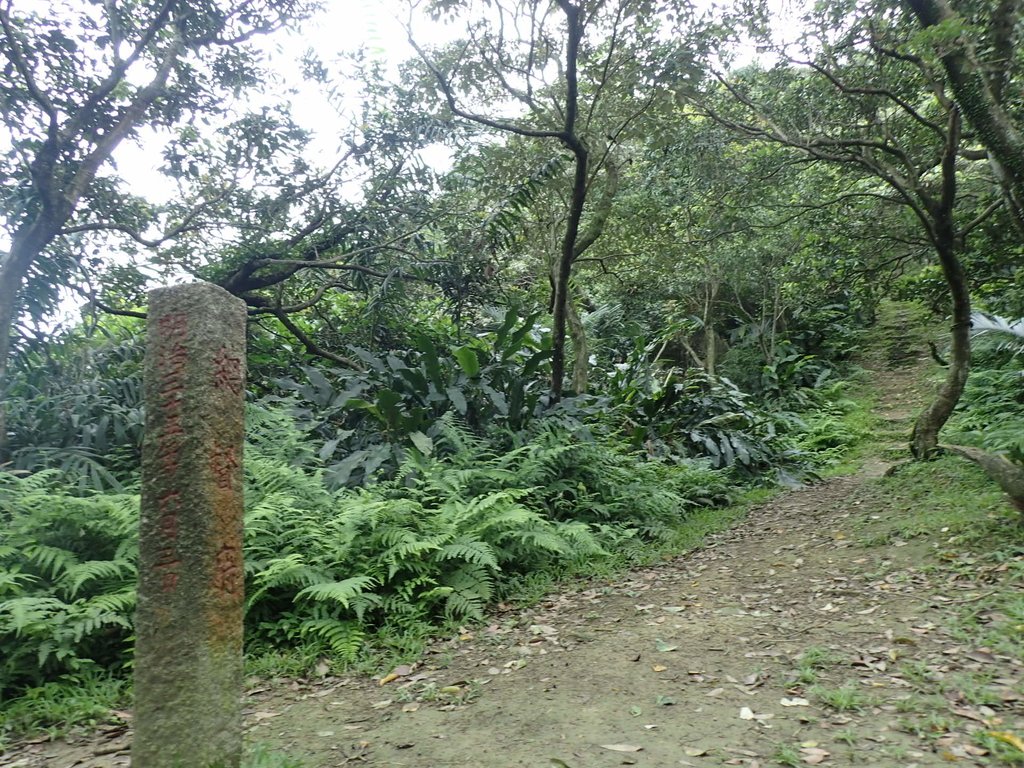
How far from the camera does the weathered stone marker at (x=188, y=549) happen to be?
2391mm

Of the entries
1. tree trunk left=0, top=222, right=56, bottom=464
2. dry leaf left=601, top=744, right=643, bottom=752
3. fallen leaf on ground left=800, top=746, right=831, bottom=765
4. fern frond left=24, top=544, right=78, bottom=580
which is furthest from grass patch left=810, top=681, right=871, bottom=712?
tree trunk left=0, top=222, right=56, bottom=464

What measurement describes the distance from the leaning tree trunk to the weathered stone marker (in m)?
7.54

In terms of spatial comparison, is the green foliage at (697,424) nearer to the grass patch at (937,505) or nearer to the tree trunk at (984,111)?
the grass patch at (937,505)

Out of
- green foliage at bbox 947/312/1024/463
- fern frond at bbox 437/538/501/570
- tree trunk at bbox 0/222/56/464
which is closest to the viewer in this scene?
fern frond at bbox 437/538/501/570

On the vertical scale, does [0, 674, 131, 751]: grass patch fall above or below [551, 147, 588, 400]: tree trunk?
below

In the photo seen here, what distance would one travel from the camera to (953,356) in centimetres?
762

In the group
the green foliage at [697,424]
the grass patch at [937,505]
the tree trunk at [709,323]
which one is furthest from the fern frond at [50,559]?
the tree trunk at [709,323]

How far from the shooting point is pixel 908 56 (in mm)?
6461

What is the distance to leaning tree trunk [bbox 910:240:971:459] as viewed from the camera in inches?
291

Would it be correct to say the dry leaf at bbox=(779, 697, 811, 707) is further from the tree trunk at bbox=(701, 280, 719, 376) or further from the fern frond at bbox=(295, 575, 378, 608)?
the tree trunk at bbox=(701, 280, 719, 376)

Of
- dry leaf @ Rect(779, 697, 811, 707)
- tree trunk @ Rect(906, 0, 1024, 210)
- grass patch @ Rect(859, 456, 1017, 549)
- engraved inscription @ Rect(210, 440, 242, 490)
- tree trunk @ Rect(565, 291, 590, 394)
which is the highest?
tree trunk @ Rect(906, 0, 1024, 210)

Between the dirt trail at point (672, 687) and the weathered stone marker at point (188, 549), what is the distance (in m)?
0.71

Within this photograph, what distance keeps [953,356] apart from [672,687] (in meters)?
6.03

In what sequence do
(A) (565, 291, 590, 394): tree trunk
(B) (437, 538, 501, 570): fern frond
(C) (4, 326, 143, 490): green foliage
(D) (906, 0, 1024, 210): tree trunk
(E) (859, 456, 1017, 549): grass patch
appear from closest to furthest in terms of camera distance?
(B) (437, 538, 501, 570): fern frond < (E) (859, 456, 1017, 549): grass patch < (D) (906, 0, 1024, 210): tree trunk < (C) (4, 326, 143, 490): green foliage < (A) (565, 291, 590, 394): tree trunk
